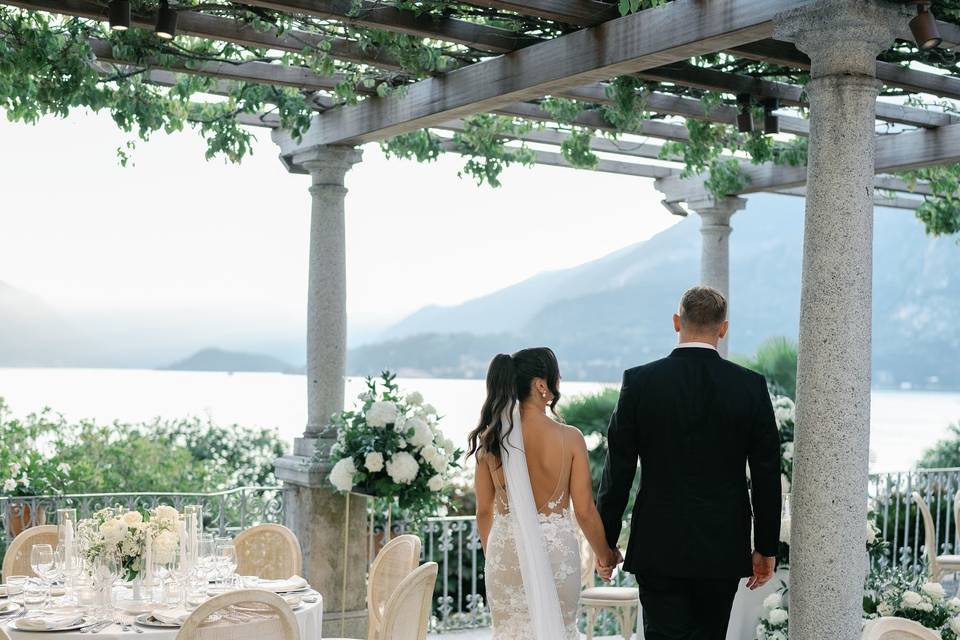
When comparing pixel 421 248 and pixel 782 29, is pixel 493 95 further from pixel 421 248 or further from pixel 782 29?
pixel 421 248

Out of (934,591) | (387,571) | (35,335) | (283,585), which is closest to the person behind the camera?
(934,591)

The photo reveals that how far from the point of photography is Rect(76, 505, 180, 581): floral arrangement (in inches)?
174

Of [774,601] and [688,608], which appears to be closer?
[688,608]

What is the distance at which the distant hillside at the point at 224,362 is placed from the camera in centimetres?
2947

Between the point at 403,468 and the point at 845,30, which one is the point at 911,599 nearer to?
the point at 845,30

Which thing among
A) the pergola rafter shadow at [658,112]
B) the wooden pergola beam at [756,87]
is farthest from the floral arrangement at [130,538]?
the wooden pergola beam at [756,87]

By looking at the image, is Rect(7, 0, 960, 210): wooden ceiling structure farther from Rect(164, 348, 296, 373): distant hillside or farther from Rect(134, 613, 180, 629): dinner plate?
Rect(164, 348, 296, 373): distant hillside

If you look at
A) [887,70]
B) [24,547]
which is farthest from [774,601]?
[24,547]

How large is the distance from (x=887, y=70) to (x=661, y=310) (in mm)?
29456

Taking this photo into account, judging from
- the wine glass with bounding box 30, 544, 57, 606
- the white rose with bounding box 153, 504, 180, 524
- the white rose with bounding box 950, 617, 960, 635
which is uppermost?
the white rose with bounding box 153, 504, 180, 524

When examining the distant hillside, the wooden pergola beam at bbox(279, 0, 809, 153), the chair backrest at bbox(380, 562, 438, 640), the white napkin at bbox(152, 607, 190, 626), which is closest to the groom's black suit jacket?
the chair backrest at bbox(380, 562, 438, 640)

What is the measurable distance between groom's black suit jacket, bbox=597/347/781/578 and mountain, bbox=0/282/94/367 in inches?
859

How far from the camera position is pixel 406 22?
209 inches

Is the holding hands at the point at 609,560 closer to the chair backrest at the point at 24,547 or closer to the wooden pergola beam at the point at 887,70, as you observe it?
the wooden pergola beam at the point at 887,70
